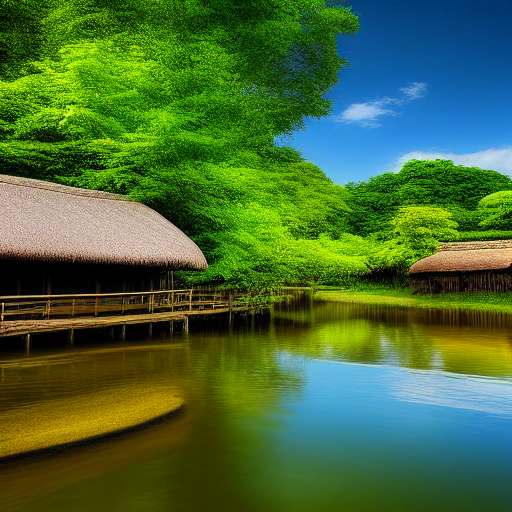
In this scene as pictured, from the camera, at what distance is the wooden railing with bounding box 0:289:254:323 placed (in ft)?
48.6

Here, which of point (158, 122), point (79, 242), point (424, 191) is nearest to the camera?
point (79, 242)

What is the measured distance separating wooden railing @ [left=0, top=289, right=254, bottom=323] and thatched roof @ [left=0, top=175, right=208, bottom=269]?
112 cm

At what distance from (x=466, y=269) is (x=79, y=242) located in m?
25.1

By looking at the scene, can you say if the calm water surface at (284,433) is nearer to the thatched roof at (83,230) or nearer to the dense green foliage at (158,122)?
the thatched roof at (83,230)

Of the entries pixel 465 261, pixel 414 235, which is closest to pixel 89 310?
pixel 465 261

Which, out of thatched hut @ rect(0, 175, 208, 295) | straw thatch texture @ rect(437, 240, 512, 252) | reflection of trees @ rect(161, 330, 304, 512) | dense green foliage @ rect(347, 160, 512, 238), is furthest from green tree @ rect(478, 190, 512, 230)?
reflection of trees @ rect(161, 330, 304, 512)

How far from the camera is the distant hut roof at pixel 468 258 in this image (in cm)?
3188

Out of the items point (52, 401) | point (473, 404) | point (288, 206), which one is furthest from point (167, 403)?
point (288, 206)

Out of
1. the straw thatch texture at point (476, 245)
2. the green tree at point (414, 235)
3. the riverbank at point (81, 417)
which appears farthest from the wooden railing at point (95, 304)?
the straw thatch texture at point (476, 245)

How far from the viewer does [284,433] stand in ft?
25.7

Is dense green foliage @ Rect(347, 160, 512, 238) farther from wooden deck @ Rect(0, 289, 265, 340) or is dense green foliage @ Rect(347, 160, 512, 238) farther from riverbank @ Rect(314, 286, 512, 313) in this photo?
wooden deck @ Rect(0, 289, 265, 340)

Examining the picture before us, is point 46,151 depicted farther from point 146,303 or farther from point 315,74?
point 315,74

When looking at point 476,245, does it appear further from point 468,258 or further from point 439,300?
point 439,300

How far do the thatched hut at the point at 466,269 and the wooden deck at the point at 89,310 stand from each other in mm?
16973
